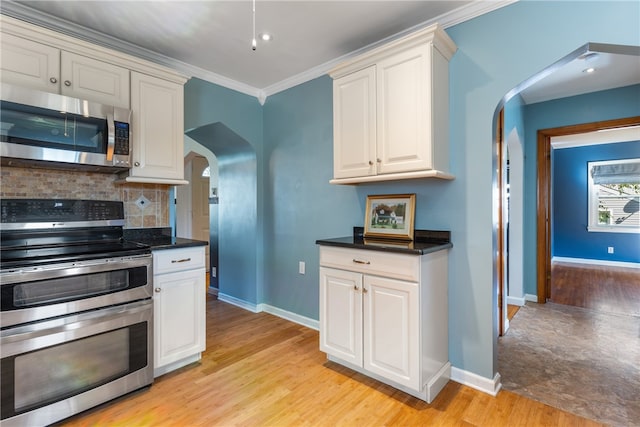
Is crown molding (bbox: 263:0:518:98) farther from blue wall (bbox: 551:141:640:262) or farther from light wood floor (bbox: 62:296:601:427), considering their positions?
blue wall (bbox: 551:141:640:262)

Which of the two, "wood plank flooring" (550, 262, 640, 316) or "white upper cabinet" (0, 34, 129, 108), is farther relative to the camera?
"wood plank flooring" (550, 262, 640, 316)

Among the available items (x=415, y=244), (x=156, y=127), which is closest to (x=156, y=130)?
(x=156, y=127)

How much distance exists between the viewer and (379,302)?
79.5 inches

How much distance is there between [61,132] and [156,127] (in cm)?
61

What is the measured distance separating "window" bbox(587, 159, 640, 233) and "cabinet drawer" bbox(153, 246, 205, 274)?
774 cm

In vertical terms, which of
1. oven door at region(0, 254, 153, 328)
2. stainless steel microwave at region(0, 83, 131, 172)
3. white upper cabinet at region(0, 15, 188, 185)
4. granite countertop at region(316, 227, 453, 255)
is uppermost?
white upper cabinet at region(0, 15, 188, 185)

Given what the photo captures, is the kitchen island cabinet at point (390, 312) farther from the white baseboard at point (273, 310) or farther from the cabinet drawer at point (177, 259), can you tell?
the cabinet drawer at point (177, 259)

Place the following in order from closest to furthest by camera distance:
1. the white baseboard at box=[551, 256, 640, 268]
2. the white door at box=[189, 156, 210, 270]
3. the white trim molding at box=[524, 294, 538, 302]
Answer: the white trim molding at box=[524, 294, 538, 302] < the white door at box=[189, 156, 210, 270] < the white baseboard at box=[551, 256, 640, 268]

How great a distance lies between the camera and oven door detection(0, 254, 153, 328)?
1.54 m

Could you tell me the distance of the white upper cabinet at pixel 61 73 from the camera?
180 cm

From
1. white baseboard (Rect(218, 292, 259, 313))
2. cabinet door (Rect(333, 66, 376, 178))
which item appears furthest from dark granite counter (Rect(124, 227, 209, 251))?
white baseboard (Rect(218, 292, 259, 313))

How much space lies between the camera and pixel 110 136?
207 cm

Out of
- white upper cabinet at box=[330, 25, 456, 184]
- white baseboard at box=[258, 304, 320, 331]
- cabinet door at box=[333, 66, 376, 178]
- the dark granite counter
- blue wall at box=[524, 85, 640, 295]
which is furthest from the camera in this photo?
blue wall at box=[524, 85, 640, 295]

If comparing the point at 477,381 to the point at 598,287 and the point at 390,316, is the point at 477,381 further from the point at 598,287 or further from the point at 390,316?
the point at 598,287
